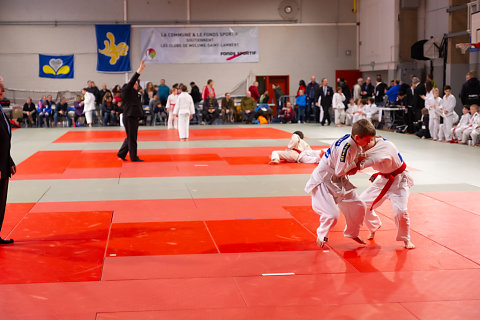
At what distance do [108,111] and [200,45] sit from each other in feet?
20.2

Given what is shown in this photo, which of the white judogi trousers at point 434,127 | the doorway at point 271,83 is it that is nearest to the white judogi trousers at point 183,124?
the white judogi trousers at point 434,127

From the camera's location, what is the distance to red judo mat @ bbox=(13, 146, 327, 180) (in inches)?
440

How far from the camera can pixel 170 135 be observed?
789 inches

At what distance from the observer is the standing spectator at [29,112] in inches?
1009

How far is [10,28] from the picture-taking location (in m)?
27.9

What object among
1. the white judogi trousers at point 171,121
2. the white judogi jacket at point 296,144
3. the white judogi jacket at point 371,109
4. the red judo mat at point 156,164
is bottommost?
the red judo mat at point 156,164

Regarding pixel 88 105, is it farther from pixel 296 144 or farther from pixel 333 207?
pixel 333 207

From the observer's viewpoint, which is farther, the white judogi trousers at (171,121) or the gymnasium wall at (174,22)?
the gymnasium wall at (174,22)

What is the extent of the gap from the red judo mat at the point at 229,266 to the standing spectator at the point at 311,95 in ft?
60.6

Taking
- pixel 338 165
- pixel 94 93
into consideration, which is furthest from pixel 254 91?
pixel 338 165

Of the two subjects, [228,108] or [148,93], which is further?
[228,108]

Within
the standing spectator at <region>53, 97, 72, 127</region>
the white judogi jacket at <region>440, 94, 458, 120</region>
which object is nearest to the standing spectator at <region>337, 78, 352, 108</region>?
the white judogi jacket at <region>440, 94, 458, 120</region>

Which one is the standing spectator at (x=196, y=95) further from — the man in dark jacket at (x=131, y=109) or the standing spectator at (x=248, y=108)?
the man in dark jacket at (x=131, y=109)

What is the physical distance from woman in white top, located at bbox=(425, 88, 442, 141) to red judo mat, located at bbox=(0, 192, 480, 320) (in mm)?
9906
